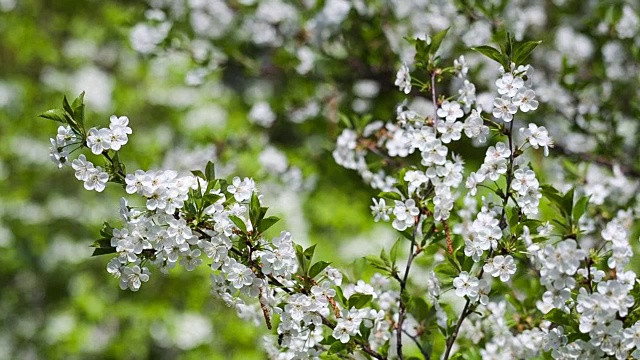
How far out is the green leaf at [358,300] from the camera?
3.58 feet

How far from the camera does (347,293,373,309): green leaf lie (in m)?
1.09

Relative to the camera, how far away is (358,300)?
1098 millimetres

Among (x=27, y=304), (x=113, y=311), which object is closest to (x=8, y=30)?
(x=27, y=304)

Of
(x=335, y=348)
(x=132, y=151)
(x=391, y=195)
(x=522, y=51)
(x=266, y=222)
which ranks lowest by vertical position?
(x=335, y=348)

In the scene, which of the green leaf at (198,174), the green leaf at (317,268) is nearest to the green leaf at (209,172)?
the green leaf at (198,174)

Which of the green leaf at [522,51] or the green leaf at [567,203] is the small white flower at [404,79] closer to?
the green leaf at [522,51]

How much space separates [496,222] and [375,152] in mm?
520

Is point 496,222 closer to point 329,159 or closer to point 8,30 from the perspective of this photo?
point 329,159

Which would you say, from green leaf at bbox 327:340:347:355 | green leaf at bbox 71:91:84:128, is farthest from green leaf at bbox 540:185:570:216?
green leaf at bbox 71:91:84:128

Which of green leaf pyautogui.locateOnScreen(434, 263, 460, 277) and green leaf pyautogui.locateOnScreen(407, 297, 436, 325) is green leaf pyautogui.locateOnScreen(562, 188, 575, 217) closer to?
green leaf pyautogui.locateOnScreen(434, 263, 460, 277)

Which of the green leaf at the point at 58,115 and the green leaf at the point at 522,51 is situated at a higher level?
the green leaf at the point at 522,51

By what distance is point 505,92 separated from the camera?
1.03 meters

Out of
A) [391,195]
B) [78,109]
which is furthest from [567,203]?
[78,109]

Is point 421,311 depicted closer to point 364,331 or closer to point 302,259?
point 364,331
